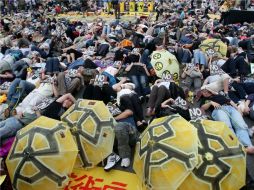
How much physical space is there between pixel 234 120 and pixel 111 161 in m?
2.73

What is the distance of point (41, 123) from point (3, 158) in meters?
0.97

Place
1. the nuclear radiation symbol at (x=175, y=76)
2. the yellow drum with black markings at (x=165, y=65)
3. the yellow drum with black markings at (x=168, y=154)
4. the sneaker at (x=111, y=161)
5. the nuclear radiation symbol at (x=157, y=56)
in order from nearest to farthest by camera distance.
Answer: the yellow drum with black markings at (x=168, y=154) → the sneaker at (x=111, y=161) → the nuclear radiation symbol at (x=175, y=76) → the yellow drum with black markings at (x=165, y=65) → the nuclear radiation symbol at (x=157, y=56)

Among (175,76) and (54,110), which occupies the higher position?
(175,76)

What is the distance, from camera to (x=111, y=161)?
22.4ft

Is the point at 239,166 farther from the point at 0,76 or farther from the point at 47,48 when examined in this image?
the point at 47,48

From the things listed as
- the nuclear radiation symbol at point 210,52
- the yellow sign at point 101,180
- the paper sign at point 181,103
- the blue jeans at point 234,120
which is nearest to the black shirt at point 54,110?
the yellow sign at point 101,180

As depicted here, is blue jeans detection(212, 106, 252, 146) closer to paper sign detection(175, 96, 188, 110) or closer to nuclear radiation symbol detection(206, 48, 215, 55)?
paper sign detection(175, 96, 188, 110)

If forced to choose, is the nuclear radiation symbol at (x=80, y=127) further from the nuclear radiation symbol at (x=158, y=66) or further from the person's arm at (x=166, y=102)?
the nuclear radiation symbol at (x=158, y=66)

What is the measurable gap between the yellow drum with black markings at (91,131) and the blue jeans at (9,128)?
3.72 feet

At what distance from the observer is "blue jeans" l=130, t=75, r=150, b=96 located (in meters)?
9.71

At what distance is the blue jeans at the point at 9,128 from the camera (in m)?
6.78

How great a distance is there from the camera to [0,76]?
11.4 meters

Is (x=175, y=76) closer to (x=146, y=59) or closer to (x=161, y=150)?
(x=146, y=59)

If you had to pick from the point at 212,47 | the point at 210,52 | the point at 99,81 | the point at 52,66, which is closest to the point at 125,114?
the point at 99,81
